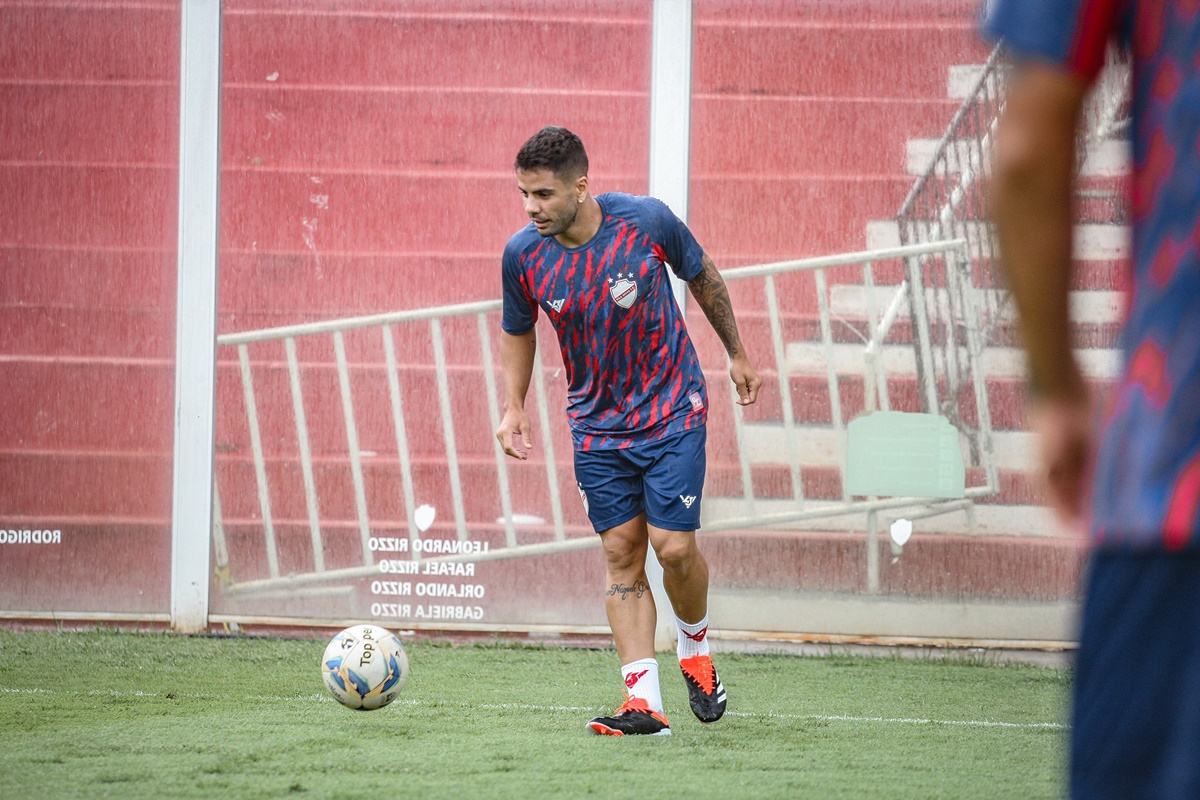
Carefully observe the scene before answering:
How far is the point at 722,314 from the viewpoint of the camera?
13.9ft

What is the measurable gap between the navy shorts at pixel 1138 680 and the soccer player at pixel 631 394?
2.77m

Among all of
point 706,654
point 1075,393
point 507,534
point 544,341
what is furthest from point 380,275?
point 1075,393

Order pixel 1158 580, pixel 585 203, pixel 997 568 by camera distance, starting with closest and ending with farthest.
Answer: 1. pixel 1158 580
2. pixel 585 203
3. pixel 997 568

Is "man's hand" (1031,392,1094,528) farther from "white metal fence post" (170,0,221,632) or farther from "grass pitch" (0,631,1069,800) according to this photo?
"white metal fence post" (170,0,221,632)

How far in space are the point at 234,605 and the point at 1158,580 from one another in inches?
211

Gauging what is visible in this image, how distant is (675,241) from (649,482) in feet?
2.34

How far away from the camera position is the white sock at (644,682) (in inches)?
Result: 155

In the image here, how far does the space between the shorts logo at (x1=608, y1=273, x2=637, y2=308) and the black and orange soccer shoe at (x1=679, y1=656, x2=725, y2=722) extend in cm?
106

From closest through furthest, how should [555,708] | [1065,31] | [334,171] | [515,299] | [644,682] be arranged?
[1065,31]
[644,682]
[515,299]
[555,708]
[334,171]

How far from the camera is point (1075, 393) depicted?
1.19m

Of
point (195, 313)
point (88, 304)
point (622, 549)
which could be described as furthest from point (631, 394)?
point (88, 304)

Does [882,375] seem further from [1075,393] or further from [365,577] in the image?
[1075,393]

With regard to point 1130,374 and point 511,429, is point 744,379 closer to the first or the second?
point 511,429

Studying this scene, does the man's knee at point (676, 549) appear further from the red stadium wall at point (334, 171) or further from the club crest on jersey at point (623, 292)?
the red stadium wall at point (334, 171)
